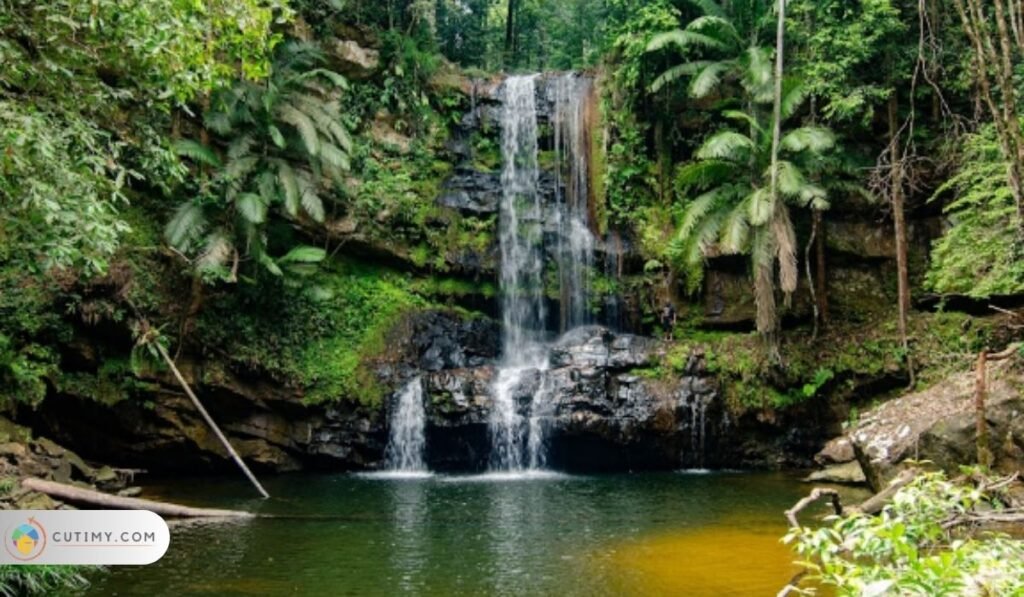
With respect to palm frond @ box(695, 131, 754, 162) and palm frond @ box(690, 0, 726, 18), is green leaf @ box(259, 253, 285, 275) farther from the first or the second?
palm frond @ box(690, 0, 726, 18)

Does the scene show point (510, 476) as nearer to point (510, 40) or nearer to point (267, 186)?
point (267, 186)

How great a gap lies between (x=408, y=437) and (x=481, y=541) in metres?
6.73

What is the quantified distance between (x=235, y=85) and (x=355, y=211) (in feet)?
12.6

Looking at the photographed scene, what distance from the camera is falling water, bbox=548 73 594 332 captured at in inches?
728

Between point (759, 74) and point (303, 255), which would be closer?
point (303, 255)

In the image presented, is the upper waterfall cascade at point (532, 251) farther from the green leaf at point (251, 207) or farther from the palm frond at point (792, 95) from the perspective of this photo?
the green leaf at point (251, 207)

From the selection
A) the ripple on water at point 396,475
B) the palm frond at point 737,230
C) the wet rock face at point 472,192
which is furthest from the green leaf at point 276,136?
the palm frond at point 737,230

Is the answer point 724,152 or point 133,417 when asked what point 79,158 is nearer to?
point 133,417

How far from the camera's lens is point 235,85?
15789 mm

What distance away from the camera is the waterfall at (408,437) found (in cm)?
1563

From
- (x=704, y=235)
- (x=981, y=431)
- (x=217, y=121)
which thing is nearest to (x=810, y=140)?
(x=704, y=235)

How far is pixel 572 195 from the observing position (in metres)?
19.7

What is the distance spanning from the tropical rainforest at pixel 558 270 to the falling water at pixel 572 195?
0.07m

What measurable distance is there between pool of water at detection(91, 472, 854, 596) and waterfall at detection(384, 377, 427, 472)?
177cm
